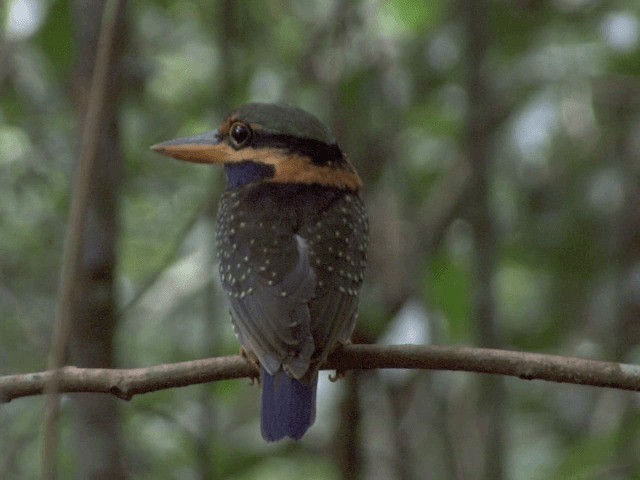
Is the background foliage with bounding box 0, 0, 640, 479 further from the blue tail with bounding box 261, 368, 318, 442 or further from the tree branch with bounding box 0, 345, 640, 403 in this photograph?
the tree branch with bounding box 0, 345, 640, 403

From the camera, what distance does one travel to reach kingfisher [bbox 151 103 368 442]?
2.39 meters

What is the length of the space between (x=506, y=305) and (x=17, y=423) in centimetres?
250

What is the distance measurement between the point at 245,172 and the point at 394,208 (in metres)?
1.09

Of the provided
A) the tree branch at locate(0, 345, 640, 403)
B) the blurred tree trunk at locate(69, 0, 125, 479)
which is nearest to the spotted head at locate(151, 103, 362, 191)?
the blurred tree trunk at locate(69, 0, 125, 479)

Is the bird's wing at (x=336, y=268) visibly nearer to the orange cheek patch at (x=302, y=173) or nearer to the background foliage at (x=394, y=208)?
the orange cheek patch at (x=302, y=173)

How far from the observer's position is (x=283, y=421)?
2307 millimetres

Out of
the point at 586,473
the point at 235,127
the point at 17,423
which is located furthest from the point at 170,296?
the point at 586,473

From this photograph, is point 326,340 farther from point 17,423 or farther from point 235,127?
point 17,423

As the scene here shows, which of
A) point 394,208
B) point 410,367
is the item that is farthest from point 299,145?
point 394,208

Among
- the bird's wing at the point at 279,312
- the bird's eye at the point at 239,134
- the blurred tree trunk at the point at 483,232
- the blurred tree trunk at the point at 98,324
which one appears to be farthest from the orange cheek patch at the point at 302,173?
the blurred tree trunk at the point at 483,232

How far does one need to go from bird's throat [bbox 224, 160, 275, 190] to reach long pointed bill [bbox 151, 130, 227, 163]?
0.05 metres

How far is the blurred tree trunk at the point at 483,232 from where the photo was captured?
3393mm

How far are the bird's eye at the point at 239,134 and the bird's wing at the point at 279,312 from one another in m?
0.38

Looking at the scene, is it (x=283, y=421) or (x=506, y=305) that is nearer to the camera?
(x=283, y=421)
